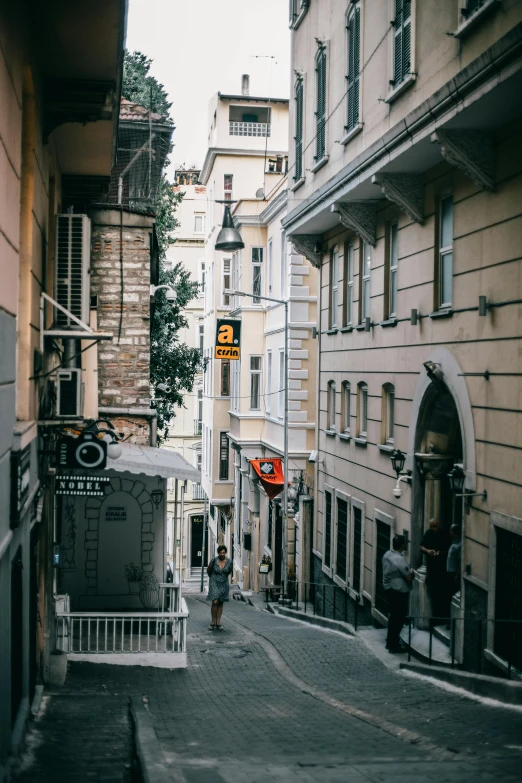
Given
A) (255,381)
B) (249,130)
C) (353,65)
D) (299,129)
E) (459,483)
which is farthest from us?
(249,130)

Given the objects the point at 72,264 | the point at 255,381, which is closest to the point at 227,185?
the point at 255,381

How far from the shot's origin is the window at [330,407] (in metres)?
23.5

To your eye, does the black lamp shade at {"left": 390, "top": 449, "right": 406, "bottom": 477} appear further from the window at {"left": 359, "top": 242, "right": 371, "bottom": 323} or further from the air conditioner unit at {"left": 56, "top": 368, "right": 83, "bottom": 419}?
the air conditioner unit at {"left": 56, "top": 368, "right": 83, "bottom": 419}

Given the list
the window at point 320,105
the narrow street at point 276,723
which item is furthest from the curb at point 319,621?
the window at point 320,105

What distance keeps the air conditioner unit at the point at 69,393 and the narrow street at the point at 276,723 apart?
349cm

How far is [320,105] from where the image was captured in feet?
72.1

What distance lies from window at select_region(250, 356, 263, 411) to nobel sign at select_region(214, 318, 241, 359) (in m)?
3.35

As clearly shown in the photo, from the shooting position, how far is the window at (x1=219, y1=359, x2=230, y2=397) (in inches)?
1747

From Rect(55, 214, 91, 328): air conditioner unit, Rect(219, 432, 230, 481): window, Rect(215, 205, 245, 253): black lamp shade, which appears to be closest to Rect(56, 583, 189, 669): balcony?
Rect(55, 214, 91, 328): air conditioner unit

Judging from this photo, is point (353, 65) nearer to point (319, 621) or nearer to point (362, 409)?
point (362, 409)

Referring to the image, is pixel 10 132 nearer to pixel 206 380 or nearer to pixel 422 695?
pixel 422 695

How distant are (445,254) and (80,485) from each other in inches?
271

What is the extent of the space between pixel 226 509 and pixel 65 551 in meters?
29.0

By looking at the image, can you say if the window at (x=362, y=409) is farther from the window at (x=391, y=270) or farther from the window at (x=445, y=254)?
the window at (x=445, y=254)
